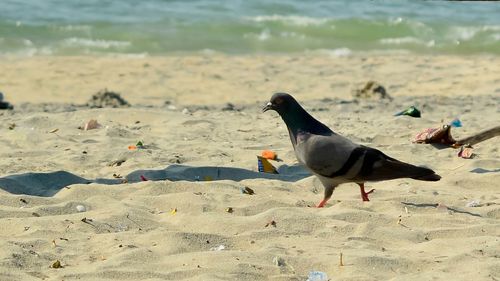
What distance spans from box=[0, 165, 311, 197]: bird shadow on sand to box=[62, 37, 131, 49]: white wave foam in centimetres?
1041

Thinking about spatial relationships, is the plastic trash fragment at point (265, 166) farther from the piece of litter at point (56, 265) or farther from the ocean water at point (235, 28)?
the ocean water at point (235, 28)

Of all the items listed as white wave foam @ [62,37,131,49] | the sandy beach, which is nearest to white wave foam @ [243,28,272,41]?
white wave foam @ [62,37,131,49]

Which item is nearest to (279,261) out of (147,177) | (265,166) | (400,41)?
(147,177)

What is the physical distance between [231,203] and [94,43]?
11.8 metres

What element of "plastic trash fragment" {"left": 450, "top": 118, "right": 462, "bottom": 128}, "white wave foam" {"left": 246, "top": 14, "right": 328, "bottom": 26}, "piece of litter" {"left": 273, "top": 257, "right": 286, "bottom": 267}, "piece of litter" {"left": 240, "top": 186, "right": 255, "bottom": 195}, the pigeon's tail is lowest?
"white wave foam" {"left": 246, "top": 14, "right": 328, "bottom": 26}

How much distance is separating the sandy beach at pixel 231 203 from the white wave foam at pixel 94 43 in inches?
208

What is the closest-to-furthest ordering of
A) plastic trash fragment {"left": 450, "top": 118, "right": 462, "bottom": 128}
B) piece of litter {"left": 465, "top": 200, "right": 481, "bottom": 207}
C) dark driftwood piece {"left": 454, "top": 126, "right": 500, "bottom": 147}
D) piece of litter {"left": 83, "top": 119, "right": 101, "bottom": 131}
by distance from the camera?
1. piece of litter {"left": 465, "top": 200, "right": 481, "bottom": 207}
2. dark driftwood piece {"left": 454, "top": 126, "right": 500, "bottom": 147}
3. piece of litter {"left": 83, "top": 119, "right": 101, "bottom": 131}
4. plastic trash fragment {"left": 450, "top": 118, "right": 462, "bottom": 128}

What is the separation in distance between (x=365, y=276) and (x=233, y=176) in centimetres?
240

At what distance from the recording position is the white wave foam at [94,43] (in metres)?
16.6

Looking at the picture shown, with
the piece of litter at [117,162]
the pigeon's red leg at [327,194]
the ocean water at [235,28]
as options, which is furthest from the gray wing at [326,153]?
the ocean water at [235,28]

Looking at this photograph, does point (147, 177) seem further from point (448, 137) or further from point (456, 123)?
point (456, 123)

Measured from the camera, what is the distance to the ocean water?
1686 cm

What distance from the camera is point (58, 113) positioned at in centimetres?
905

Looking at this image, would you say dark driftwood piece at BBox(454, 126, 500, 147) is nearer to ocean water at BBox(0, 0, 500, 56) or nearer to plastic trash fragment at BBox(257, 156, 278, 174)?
plastic trash fragment at BBox(257, 156, 278, 174)
